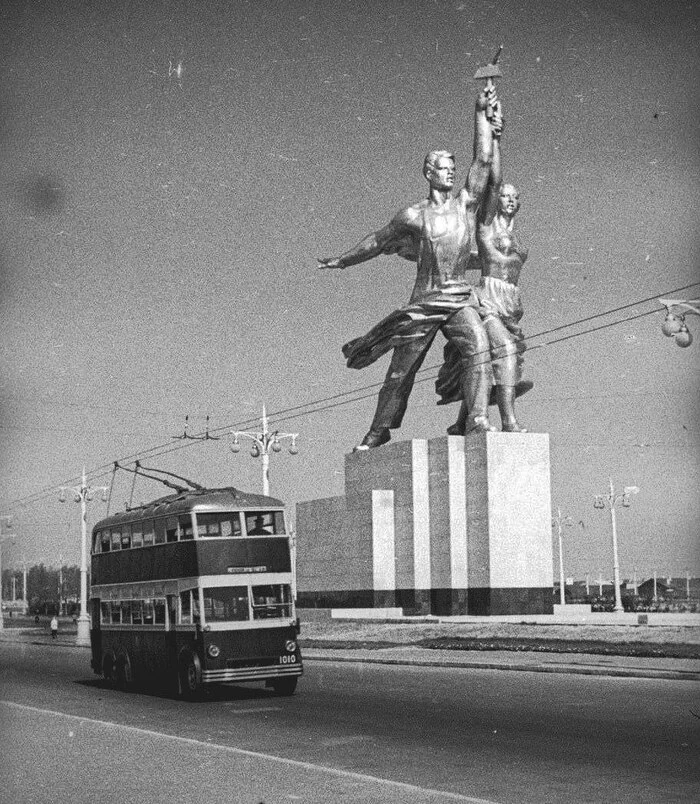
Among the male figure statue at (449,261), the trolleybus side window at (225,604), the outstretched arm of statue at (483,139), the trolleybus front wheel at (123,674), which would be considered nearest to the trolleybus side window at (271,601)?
the trolleybus side window at (225,604)

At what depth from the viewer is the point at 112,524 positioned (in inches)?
1049

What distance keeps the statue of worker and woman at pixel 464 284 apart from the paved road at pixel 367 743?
23.8 meters

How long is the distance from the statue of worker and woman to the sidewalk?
45.1 ft

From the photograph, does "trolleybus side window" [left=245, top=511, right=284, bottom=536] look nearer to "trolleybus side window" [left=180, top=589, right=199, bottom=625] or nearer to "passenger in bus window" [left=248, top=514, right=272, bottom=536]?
"passenger in bus window" [left=248, top=514, right=272, bottom=536]

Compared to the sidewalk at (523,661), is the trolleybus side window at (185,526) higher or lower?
higher

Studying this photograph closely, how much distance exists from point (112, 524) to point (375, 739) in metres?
12.4

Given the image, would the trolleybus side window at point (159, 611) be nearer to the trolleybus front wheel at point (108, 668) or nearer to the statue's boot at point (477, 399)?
the trolleybus front wheel at point (108, 668)

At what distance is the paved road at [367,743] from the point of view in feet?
38.6

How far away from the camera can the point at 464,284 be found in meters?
48.1

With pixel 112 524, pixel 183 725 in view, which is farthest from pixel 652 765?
pixel 112 524

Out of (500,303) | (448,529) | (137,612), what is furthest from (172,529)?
(500,303)

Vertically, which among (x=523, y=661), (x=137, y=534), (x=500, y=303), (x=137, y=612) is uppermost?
(x=500, y=303)

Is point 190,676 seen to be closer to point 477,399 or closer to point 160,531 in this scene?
point 160,531

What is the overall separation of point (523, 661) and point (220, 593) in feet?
31.4
